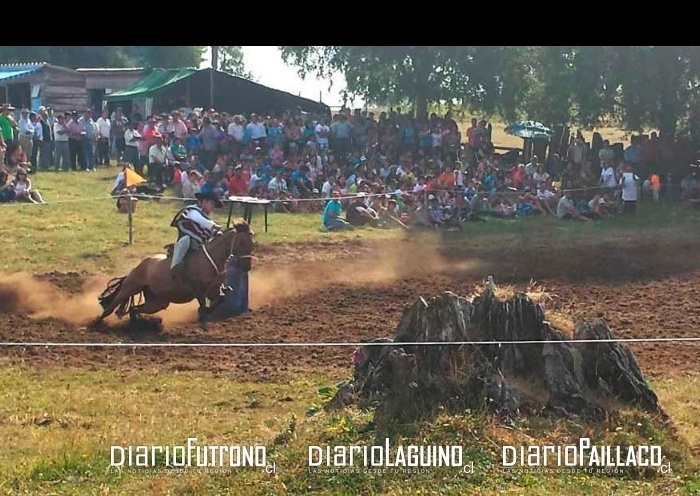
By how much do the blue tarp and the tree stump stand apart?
89.8ft

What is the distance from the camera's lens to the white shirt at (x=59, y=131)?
77.8 ft

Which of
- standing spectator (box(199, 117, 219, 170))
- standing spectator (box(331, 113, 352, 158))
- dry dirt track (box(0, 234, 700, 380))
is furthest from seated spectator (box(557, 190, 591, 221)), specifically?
standing spectator (box(199, 117, 219, 170))

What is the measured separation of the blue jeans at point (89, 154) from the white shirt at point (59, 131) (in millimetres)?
496

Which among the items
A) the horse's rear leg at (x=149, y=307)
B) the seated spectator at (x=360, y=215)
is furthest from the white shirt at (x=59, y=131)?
the horse's rear leg at (x=149, y=307)

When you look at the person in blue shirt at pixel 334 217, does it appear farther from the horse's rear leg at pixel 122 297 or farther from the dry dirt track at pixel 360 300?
the horse's rear leg at pixel 122 297

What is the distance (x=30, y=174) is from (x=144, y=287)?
1157 cm

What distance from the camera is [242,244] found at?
39.7 feet

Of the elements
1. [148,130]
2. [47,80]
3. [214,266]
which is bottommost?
[214,266]

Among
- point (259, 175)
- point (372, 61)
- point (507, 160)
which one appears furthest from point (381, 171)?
point (372, 61)

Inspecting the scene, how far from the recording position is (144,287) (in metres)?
12.2

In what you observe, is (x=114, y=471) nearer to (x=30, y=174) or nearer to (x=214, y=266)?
(x=214, y=266)

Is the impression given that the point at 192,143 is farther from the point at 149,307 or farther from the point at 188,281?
the point at 188,281

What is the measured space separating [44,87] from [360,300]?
2240 cm

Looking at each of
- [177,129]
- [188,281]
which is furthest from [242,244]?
[177,129]
